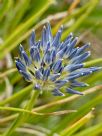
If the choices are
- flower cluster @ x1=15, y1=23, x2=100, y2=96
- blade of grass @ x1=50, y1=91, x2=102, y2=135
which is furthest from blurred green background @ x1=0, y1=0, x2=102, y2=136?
flower cluster @ x1=15, y1=23, x2=100, y2=96

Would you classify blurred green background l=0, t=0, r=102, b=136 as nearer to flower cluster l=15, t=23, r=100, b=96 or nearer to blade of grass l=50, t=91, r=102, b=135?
blade of grass l=50, t=91, r=102, b=135

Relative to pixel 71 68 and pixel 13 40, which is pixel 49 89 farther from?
pixel 13 40

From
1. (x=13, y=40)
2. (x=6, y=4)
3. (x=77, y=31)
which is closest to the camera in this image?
(x=6, y=4)

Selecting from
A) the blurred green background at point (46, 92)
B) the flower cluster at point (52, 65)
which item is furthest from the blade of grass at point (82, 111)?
the flower cluster at point (52, 65)

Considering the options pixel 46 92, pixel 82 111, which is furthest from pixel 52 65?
pixel 46 92

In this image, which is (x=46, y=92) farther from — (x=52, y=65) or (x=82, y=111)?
(x=52, y=65)

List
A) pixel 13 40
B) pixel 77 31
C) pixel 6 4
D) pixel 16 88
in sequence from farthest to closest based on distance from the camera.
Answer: pixel 77 31 → pixel 16 88 → pixel 13 40 → pixel 6 4

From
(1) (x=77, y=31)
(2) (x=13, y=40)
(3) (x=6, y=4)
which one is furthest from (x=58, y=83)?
(1) (x=77, y=31)
